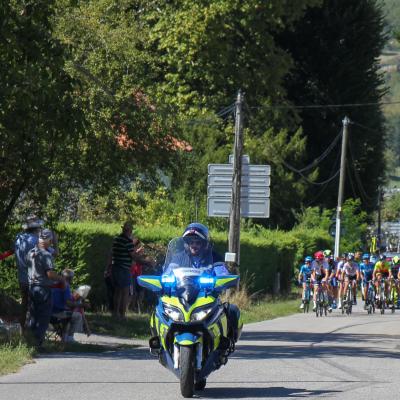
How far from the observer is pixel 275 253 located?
43688mm

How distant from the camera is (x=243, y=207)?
114 ft

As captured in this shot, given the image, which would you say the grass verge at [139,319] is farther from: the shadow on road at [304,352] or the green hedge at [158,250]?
the shadow on road at [304,352]

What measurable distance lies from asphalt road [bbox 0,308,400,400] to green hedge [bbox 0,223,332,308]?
5.77 meters

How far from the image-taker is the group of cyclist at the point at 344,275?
115ft

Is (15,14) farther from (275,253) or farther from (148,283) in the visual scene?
(275,253)

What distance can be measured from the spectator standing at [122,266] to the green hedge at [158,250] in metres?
1.09

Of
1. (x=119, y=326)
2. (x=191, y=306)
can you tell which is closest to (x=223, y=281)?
(x=191, y=306)

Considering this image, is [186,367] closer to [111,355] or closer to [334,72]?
[111,355]

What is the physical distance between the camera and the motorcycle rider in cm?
1231

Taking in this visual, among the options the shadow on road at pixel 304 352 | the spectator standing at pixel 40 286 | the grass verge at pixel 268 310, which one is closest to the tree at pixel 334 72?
the grass verge at pixel 268 310

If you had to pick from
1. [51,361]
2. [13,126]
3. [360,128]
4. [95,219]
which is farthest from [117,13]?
[360,128]

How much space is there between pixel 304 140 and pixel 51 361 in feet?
120

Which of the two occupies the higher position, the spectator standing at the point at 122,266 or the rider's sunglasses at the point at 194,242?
the rider's sunglasses at the point at 194,242

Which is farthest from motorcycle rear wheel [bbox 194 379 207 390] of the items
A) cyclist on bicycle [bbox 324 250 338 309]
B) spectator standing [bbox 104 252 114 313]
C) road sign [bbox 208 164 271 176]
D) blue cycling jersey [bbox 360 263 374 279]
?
blue cycling jersey [bbox 360 263 374 279]
